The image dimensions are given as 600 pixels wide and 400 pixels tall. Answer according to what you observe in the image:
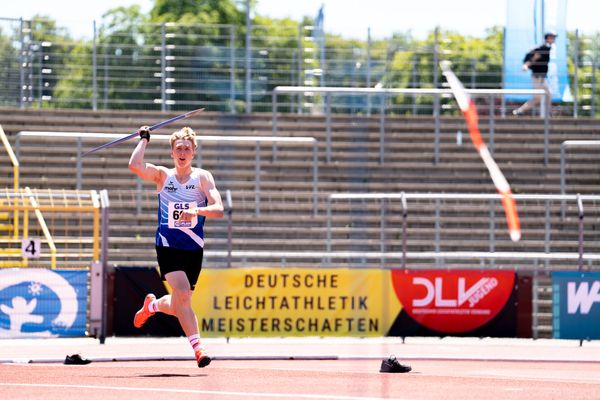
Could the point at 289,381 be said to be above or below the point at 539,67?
below

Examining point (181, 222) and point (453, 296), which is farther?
point (453, 296)

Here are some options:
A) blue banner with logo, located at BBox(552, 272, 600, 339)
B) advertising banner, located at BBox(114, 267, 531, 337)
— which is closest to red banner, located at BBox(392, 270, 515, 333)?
advertising banner, located at BBox(114, 267, 531, 337)

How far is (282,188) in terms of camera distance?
27.4 meters

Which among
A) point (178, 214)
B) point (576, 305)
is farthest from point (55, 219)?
point (178, 214)

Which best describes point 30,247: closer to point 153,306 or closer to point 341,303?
point 341,303

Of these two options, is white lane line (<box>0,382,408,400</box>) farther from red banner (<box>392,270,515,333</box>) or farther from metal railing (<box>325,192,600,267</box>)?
metal railing (<box>325,192,600,267</box>)

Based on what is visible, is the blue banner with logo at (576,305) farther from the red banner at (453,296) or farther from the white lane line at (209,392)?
the white lane line at (209,392)

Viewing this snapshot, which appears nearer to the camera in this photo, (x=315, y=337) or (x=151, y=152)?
(x=315, y=337)

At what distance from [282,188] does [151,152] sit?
8.35ft

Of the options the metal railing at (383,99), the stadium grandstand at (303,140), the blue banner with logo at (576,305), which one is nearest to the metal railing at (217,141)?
the stadium grandstand at (303,140)

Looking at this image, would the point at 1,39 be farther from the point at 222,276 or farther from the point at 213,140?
the point at 222,276

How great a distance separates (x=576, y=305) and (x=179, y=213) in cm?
843

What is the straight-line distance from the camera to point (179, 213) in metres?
13.4

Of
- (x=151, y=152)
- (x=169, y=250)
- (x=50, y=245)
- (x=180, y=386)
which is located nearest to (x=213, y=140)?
(x=151, y=152)
